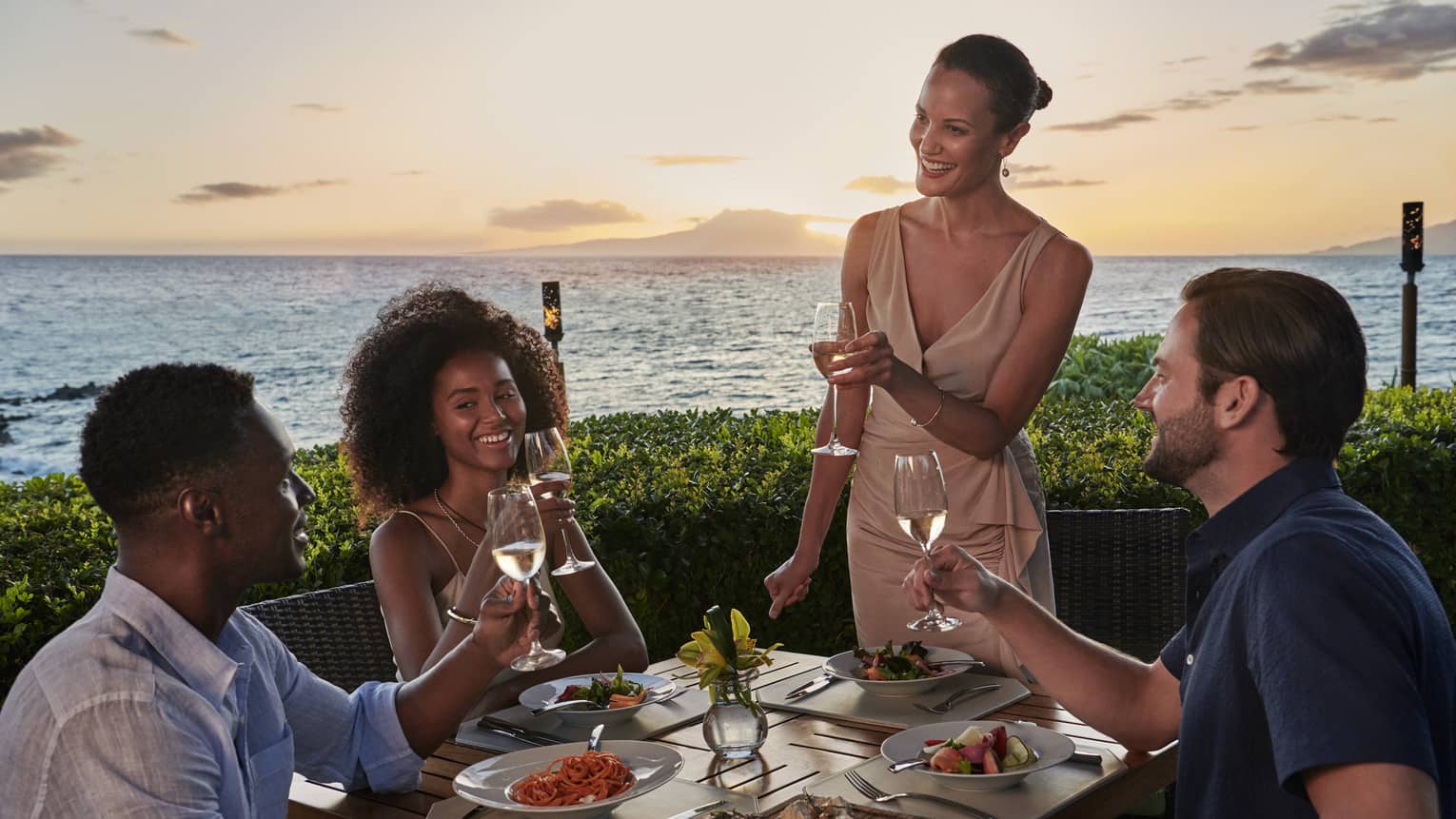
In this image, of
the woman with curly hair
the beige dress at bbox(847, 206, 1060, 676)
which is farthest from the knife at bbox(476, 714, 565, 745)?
the beige dress at bbox(847, 206, 1060, 676)

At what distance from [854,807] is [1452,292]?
1859 inches

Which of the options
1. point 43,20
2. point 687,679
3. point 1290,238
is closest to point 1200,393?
point 687,679

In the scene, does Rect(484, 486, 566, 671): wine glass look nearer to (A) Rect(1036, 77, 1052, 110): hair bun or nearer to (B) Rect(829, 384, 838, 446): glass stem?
(B) Rect(829, 384, 838, 446): glass stem

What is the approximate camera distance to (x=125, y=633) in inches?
64.2

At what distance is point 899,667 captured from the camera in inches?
106

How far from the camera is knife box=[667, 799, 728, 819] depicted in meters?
1.99

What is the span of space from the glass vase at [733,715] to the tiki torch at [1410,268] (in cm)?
855

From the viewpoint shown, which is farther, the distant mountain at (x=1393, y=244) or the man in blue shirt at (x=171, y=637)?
the distant mountain at (x=1393, y=244)

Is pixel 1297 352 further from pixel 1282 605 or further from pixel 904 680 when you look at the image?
pixel 904 680

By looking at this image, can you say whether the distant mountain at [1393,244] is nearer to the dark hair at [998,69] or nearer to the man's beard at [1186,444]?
the dark hair at [998,69]

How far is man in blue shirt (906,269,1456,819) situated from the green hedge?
2685 mm

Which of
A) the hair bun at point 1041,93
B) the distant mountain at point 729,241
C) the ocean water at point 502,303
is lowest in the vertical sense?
the ocean water at point 502,303

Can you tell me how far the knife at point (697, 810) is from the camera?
1993mm

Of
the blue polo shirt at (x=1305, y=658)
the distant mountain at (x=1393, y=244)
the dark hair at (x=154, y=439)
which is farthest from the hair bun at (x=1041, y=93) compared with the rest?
the distant mountain at (x=1393, y=244)
